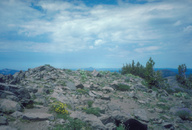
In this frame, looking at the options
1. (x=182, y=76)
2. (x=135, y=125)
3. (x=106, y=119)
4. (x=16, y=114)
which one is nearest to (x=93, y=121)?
(x=106, y=119)

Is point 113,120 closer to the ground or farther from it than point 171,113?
farther from it

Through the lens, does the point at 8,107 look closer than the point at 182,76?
Yes

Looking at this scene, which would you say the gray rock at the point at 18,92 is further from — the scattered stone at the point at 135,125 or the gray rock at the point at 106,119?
the scattered stone at the point at 135,125

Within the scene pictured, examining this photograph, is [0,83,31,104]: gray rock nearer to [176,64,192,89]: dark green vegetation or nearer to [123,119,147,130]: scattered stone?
[123,119,147,130]: scattered stone

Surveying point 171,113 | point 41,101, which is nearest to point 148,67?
point 171,113

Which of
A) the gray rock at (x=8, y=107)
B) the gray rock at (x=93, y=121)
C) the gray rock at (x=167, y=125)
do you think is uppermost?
the gray rock at (x=8, y=107)

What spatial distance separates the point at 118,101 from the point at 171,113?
4422 millimetres

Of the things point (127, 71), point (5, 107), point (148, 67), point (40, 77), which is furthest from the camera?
point (127, 71)

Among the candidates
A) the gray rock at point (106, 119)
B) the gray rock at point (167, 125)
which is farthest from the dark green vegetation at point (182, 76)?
the gray rock at point (106, 119)

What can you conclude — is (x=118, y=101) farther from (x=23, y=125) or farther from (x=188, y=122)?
(x=23, y=125)

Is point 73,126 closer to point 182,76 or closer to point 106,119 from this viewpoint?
point 106,119

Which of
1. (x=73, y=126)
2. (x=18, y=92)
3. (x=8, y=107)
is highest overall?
(x=18, y=92)

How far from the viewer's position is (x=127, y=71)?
40344mm

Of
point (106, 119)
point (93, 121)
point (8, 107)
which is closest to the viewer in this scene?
point (8, 107)
